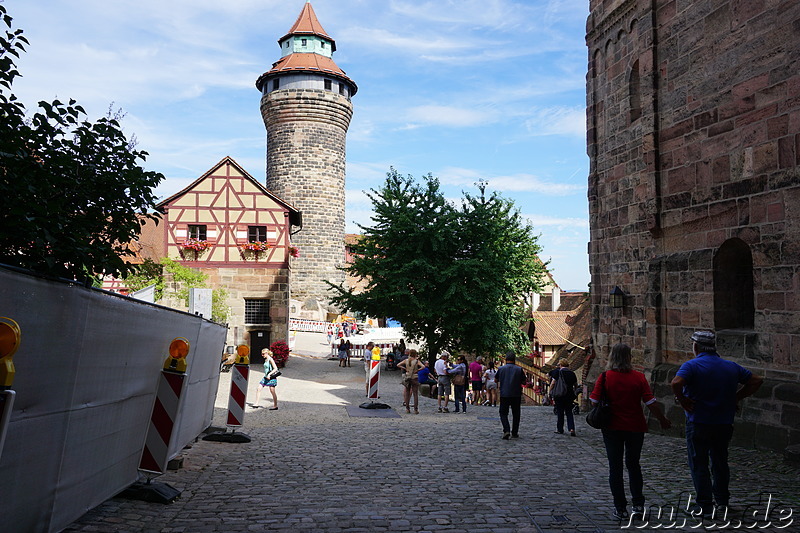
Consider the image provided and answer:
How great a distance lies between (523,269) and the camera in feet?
90.1

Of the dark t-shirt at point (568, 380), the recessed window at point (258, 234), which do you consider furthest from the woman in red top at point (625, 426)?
the recessed window at point (258, 234)

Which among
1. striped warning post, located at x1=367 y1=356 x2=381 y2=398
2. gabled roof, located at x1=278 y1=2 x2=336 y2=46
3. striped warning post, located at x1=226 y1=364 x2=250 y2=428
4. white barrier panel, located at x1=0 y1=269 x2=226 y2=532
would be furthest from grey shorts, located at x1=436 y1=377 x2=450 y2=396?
gabled roof, located at x1=278 y1=2 x2=336 y2=46

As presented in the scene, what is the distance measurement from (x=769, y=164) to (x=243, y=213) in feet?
73.3

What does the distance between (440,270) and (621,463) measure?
20097 millimetres

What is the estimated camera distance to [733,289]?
365 inches

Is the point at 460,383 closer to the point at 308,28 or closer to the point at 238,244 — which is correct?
the point at 238,244

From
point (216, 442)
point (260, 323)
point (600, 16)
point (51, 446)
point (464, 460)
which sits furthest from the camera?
point (260, 323)

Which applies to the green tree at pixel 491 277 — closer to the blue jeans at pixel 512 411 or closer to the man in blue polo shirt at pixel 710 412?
the blue jeans at pixel 512 411

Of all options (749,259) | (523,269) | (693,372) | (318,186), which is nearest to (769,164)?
(749,259)

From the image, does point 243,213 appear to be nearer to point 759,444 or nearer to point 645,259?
point 645,259

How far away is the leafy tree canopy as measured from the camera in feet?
81.8

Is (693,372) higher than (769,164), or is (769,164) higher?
(769,164)

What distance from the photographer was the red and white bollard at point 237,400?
891 cm

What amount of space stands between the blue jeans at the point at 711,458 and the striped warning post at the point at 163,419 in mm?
4298
